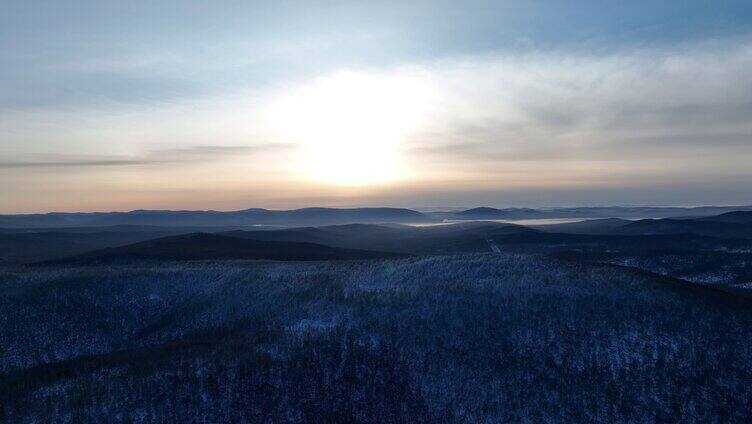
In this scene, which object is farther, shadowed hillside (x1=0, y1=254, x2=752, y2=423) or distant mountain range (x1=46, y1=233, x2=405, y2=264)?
distant mountain range (x1=46, y1=233, x2=405, y2=264)

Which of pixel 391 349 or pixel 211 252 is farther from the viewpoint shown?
pixel 211 252

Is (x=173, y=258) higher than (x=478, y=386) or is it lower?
higher

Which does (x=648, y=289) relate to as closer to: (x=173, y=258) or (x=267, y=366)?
(x=267, y=366)

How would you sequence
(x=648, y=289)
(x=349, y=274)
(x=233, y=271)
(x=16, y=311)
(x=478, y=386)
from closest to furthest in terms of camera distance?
(x=478, y=386) → (x=648, y=289) → (x=16, y=311) → (x=349, y=274) → (x=233, y=271)

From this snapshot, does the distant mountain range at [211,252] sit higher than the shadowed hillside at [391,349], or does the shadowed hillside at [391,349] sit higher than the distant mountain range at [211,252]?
the distant mountain range at [211,252]

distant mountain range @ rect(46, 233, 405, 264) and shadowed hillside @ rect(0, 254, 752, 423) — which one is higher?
distant mountain range @ rect(46, 233, 405, 264)

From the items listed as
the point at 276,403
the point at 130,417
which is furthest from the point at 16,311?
the point at 276,403

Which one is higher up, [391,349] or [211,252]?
[211,252]

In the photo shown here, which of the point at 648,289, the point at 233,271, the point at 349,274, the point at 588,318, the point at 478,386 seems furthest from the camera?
the point at 233,271

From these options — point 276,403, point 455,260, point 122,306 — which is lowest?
point 276,403

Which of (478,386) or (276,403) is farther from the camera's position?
(478,386)
